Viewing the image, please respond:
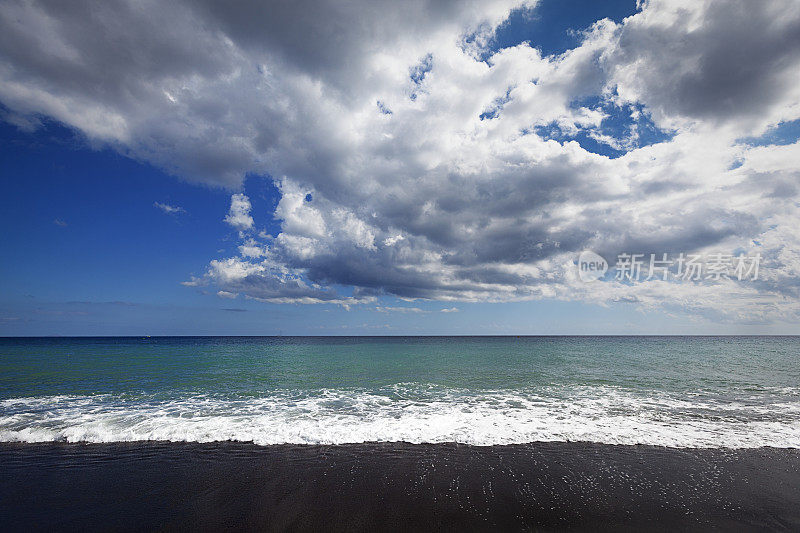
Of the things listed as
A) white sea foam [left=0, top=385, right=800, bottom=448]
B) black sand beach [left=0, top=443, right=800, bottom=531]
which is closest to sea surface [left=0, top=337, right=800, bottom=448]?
white sea foam [left=0, top=385, right=800, bottom=448]

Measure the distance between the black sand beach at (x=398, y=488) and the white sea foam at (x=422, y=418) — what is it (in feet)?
3.00

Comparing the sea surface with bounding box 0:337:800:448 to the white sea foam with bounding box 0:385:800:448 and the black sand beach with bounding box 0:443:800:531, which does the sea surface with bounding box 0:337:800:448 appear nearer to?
the white sea foam with bounding box 0:385:800:448

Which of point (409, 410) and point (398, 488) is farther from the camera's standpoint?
point (409, 410)

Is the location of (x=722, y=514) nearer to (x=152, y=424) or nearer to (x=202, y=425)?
(x=202, y=425)

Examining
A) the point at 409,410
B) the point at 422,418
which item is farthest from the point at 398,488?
the point at 409,410

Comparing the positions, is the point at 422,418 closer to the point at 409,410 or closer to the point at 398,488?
the point at 409,410

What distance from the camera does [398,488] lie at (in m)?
7.96

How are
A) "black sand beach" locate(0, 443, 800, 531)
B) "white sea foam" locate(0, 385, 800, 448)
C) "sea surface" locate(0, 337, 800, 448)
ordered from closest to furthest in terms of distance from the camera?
"black sand beach" locate(0, 443, 800, 531), "white sea foam" locate(0, 385, 800, 448), "sea surface" locate(0, 337, 800, 448)

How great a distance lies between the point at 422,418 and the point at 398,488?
19.4ft

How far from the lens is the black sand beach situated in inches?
265

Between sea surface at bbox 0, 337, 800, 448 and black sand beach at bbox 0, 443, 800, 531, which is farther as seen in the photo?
sea surface at bbox 0, 337, 800, 448

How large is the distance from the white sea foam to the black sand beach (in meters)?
0.91

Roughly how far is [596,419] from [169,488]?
49.3ft

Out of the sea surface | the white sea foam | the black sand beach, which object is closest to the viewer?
the black sand beach
